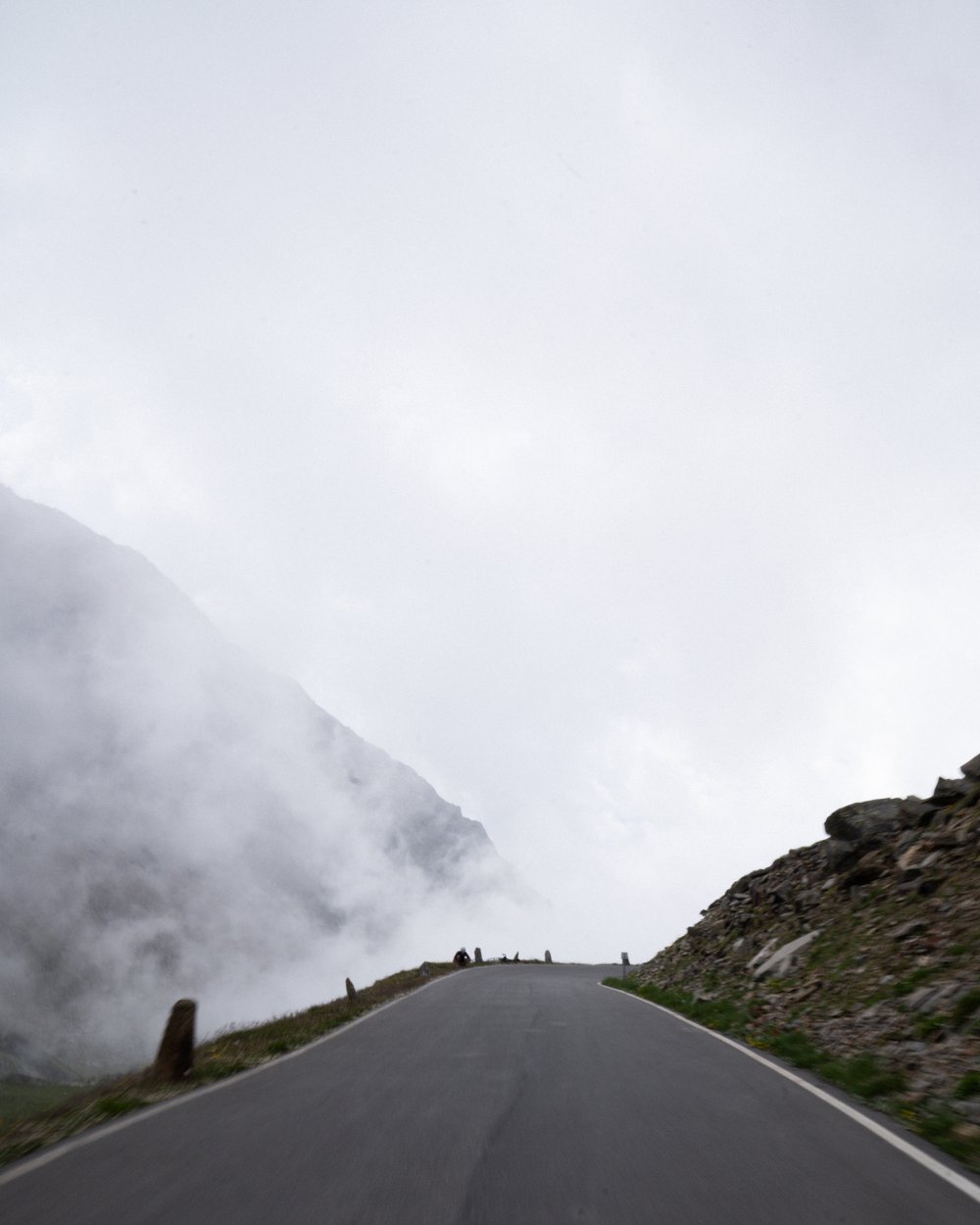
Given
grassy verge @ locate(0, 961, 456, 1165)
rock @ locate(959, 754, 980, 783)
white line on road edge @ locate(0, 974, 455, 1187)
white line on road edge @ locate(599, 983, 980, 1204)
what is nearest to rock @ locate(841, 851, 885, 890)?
rock @ locate(959, 754, 980, 783)

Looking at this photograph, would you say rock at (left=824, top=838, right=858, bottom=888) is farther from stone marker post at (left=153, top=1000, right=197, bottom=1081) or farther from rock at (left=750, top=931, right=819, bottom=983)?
stone marker post at (left=153, top=1000, right=197, bottom=1081)

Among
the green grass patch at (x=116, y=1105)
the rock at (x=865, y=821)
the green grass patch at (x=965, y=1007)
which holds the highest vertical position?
the rock at (x=865, y=821)

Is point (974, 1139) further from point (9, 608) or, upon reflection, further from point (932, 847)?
point (9, 608)

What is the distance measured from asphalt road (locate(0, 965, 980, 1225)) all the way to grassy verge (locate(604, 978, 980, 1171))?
19.5 inches

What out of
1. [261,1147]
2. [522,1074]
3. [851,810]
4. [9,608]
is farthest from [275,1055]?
[9,608]

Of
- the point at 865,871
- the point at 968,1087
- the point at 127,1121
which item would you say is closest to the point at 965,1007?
the point at 968,1087

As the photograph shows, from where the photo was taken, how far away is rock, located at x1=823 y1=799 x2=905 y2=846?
19250mm

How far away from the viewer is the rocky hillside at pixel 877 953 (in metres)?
8.43

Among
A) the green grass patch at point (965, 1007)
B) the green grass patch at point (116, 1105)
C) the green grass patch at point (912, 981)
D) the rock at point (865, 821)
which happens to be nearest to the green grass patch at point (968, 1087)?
the green grass patch at point (965, 1007)

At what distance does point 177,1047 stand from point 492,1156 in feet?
18.2

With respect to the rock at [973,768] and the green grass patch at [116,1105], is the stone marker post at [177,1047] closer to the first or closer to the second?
the green grass patch at [116,1105]

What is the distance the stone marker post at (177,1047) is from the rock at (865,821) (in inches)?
611

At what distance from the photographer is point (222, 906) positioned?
168250 mm

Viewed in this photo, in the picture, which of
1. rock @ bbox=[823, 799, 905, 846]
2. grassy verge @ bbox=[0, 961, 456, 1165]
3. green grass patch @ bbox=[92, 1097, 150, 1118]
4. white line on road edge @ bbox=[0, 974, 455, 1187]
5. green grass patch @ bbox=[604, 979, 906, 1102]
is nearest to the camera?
white line on road edge @ bbox=[0, 974, 455, 1187]
